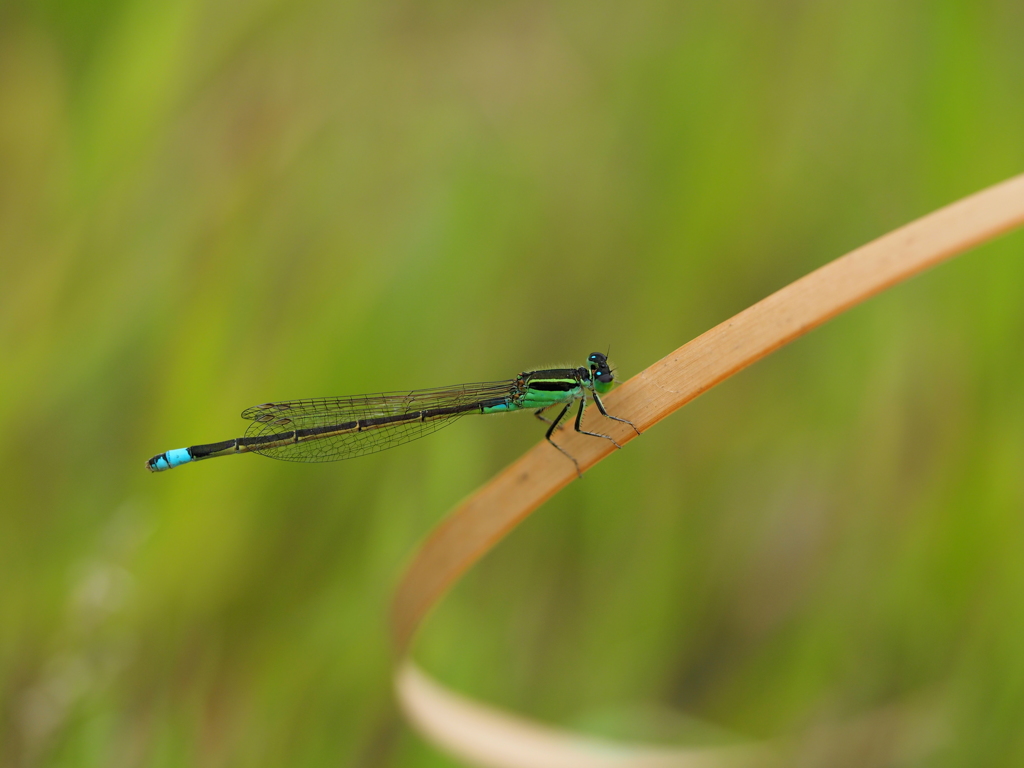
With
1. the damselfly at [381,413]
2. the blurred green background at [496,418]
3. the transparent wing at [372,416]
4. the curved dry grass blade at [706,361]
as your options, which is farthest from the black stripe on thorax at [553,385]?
the curved dry grass blade at [706,361]

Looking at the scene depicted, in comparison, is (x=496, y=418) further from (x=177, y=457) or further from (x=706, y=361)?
(x=706, y=361)

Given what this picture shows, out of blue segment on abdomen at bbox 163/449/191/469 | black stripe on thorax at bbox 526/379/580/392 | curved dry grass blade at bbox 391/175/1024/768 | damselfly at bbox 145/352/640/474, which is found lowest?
curved dry grass blade at bbox 391/175/1024/768

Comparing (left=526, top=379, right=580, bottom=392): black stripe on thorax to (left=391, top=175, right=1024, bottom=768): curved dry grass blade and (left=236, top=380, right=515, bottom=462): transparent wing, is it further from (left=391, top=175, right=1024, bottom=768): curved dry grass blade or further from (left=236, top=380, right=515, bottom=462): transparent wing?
(left=391, top=175, right=1024, bottom=768): curved dry grass blade

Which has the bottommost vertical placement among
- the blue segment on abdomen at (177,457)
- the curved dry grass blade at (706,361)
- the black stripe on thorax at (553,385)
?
the curved dry grass blade at (706,361)

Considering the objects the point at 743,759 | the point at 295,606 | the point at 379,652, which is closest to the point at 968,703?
the point at 743,759

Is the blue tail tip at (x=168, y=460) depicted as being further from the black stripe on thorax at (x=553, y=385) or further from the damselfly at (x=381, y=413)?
the black stripe on thorax at (x=553, y=385)

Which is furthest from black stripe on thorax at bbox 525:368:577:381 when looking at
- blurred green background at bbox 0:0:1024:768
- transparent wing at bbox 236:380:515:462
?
blurred green background at bbox 0:0:1024:768

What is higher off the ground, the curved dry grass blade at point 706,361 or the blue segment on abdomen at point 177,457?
the blue segment on abdomen at point 177,457
